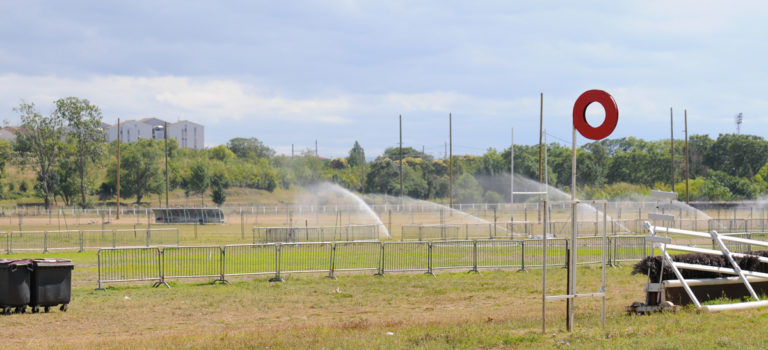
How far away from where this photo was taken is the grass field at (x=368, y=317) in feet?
30.9

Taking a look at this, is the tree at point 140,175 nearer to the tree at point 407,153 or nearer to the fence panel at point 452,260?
the tree at point 407,153

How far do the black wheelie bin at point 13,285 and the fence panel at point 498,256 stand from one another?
1434cm

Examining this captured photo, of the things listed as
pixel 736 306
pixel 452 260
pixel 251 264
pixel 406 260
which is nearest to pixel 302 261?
pixel 251 264

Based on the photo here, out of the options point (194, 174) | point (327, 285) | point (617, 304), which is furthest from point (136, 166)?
A: point (617, 304)

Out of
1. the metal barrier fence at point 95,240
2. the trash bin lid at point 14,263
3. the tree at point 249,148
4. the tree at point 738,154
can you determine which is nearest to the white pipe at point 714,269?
the trash bin lid at point 14,263

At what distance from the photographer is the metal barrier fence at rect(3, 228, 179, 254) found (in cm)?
3269

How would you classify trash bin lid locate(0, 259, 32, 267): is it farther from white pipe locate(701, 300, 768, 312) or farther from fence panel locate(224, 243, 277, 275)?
white pipe locate(701, 300, 768, 312)

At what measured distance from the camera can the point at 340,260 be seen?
2416 centimetres

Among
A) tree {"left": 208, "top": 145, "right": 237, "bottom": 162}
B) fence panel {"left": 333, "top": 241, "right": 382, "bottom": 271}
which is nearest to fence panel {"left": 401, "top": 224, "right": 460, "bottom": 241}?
fence panel {"left": 333, "top": 241, "right": 382, "bottom": 271}

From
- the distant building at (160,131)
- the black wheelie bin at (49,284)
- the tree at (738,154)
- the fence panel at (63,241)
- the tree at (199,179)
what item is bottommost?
the fence panel at (63,241)

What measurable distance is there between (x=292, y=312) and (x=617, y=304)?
22.6ft

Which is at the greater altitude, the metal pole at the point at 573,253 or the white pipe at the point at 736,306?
the metal pole at the point at 573,253

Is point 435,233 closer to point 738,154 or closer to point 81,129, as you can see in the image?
point 81,129

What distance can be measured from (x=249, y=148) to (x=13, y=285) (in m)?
138
